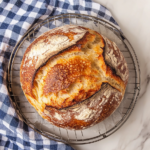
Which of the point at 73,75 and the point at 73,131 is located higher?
the point at 73,75

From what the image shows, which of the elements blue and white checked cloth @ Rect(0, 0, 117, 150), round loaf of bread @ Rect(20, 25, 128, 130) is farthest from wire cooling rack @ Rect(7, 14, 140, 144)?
round loaf of bread @ Rect(20, 25, 128, 130)

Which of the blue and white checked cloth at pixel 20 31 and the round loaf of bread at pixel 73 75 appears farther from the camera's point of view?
the blue and white checked cloth at pixel 20 31

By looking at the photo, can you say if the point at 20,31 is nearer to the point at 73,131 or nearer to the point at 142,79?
the point at 73,131

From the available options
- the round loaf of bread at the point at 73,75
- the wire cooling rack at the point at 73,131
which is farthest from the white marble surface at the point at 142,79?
the round loaf of bread at the point at 73,75

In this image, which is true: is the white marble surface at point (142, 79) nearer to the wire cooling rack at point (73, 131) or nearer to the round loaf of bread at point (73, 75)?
the wire cooling rack at point (73, 131)

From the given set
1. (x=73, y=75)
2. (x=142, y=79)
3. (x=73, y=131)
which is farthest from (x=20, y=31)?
(x=142, y=79)

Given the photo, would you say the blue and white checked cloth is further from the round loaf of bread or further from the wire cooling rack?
the round loaf of bread
